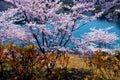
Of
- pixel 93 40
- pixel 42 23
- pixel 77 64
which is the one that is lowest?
pixel 77 64

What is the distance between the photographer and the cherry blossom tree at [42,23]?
507 inches

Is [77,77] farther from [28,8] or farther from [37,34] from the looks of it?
[28,8]

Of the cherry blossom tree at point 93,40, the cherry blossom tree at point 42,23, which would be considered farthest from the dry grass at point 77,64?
the cherry blossom tree at point 42,23

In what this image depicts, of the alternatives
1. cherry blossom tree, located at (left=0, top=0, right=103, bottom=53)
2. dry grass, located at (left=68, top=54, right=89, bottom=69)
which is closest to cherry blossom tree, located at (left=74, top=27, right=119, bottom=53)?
cherry blossom tree, located at (left=0, top=0, right=103, bottom=53)

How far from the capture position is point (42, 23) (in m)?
13.7

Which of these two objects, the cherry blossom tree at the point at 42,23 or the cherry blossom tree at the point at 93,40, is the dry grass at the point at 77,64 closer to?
the cherry blossom tree at the point at 93,40

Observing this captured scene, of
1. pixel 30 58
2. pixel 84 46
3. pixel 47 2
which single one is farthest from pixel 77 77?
pixel 30 58

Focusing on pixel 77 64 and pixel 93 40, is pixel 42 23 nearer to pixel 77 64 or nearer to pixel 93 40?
pixel 93 40

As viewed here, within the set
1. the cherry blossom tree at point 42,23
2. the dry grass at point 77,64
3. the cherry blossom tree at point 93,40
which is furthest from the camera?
the dry grass at point 77,64

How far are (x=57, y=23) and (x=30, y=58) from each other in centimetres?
484

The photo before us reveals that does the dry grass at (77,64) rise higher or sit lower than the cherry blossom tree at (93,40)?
A: lower

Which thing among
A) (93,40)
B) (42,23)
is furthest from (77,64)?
(42,23)

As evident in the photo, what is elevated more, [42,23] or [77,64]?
[42,23]

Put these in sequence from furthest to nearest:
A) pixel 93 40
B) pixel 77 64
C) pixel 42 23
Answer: pixel 77 64
pixel 93 40
pixel 42 23
